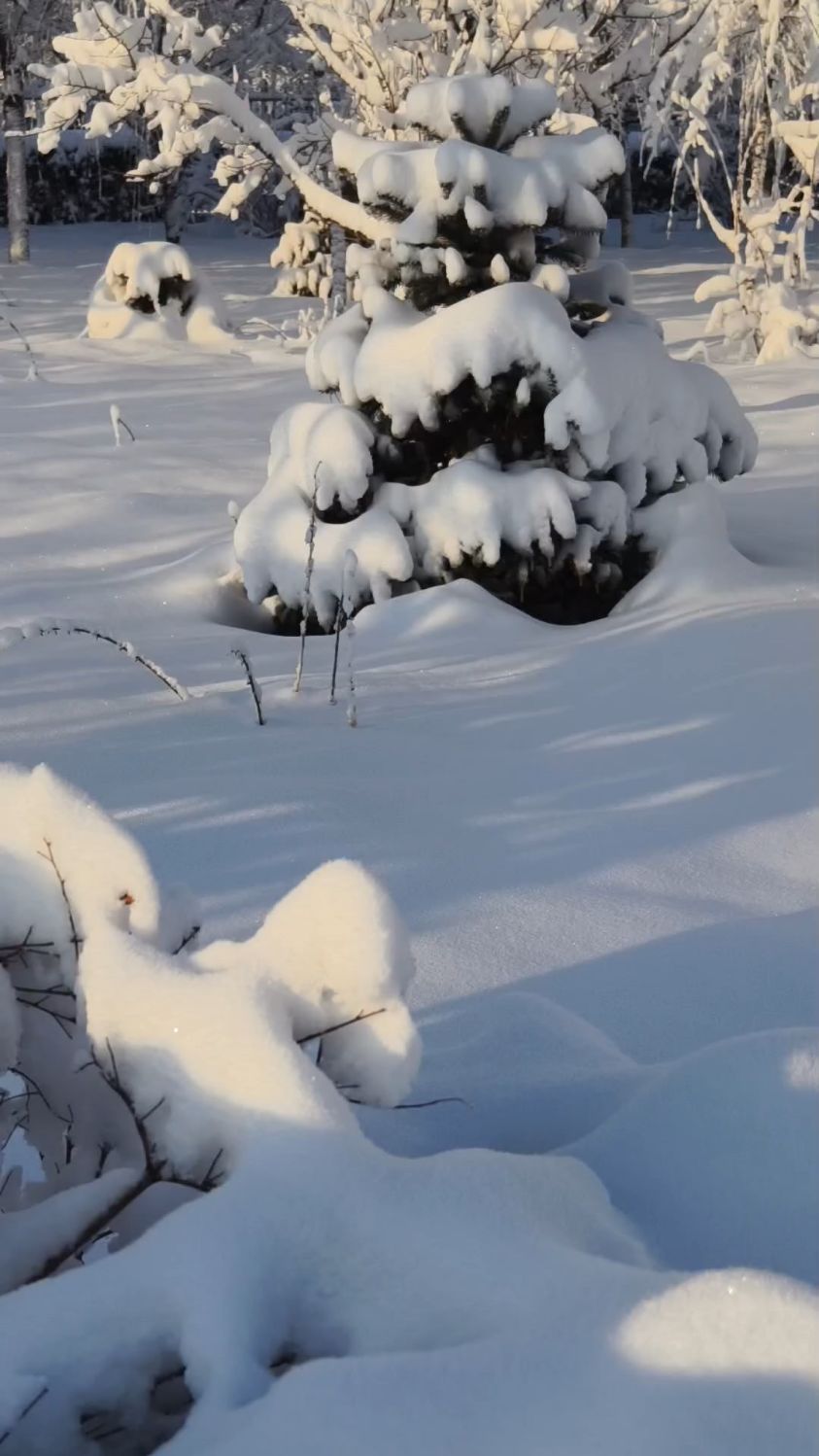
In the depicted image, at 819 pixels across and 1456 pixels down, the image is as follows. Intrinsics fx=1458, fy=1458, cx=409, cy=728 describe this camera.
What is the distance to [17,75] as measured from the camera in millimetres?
17766

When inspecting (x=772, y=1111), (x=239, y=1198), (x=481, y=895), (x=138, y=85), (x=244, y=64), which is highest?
(x=244, y=64)

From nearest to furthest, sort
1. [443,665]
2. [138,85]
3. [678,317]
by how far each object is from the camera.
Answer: [443,665]
[138,85]
[678,317]

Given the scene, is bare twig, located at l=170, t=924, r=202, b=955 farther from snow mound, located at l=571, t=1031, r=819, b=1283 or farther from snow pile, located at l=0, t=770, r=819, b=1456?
snow mound, located at l=571, t=1031, r=819, b=1283

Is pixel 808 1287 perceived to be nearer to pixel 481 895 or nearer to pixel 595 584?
pixel 481 895

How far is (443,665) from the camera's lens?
15.1 ft

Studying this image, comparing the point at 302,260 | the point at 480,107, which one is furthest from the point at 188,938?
the point at 302,260

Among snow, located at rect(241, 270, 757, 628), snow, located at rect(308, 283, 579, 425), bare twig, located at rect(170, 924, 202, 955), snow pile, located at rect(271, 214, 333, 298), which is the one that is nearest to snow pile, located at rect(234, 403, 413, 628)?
snow, located at rect(241, 270, 757, 628)

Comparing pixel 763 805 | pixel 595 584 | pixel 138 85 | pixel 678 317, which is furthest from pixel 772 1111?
pixel 678 317

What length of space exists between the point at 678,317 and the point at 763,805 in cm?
1144

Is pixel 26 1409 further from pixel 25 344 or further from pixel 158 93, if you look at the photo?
pixel 158 93

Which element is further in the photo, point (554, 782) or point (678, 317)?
point (678, 317)

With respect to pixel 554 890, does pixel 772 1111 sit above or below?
above

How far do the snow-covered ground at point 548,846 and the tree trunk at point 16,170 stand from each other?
11.4 m

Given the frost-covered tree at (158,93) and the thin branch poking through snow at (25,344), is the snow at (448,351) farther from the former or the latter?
the frost-covered tree at (158,93)
